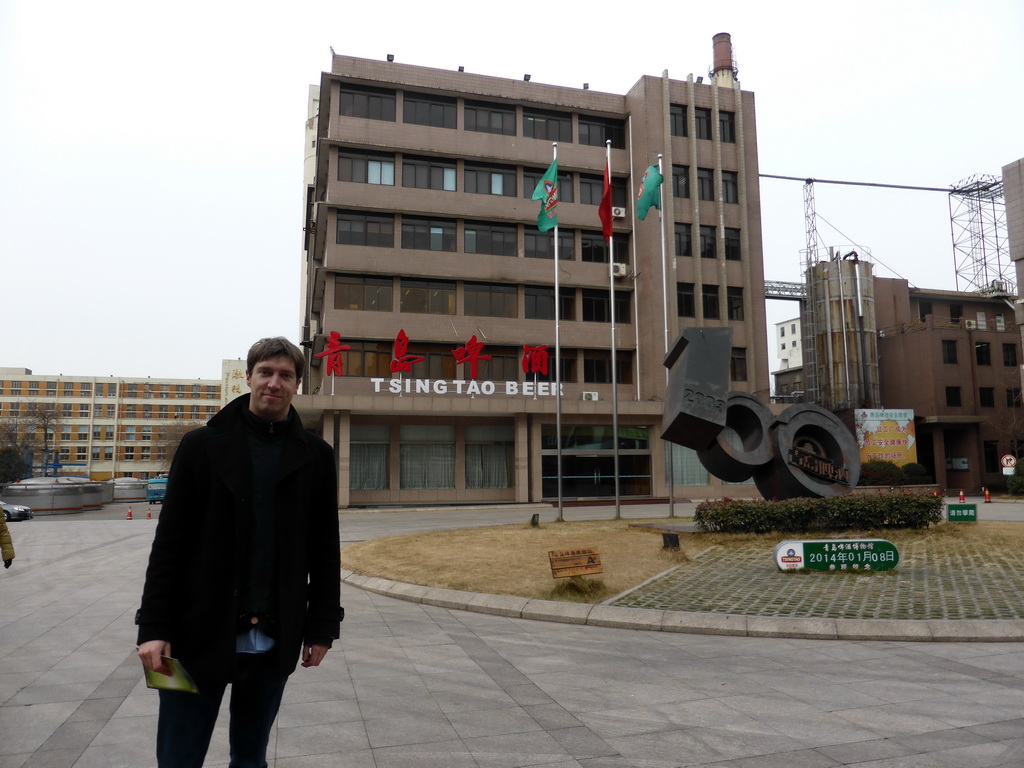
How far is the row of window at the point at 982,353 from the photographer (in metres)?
50.4

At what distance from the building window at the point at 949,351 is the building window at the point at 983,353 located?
199cm

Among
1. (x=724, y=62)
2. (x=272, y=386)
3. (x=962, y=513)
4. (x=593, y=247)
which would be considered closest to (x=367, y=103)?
(x=593, y=247)

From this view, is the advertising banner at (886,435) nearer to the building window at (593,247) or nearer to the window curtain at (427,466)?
the building window at (593,247)

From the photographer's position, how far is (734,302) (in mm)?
42688

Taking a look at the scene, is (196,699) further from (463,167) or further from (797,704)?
(463,167)

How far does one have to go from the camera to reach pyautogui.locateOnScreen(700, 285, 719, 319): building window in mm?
42125

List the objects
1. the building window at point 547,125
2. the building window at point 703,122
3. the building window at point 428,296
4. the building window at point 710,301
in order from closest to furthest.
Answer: the building window at point 428,296 < the building window at point 547,125 < the building window at point 710,301 < the building window at point 703,122

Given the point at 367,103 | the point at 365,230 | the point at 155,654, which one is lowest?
the point at 155,654

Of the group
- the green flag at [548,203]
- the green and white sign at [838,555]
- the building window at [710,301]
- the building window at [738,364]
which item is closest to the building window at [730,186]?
the building window at [710,301]

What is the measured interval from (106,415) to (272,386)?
124m

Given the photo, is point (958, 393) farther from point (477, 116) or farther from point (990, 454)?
point (477, 116)

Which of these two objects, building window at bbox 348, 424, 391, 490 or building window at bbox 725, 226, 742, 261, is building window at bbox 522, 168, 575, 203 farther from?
building window at bbox 348, 424, 391, 490

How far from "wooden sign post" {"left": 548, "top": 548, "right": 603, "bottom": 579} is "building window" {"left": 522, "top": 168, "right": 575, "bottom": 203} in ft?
110

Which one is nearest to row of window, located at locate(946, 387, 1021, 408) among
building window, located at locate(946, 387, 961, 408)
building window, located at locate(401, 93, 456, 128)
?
building window, located at locate(946, 387, 961, 408)
